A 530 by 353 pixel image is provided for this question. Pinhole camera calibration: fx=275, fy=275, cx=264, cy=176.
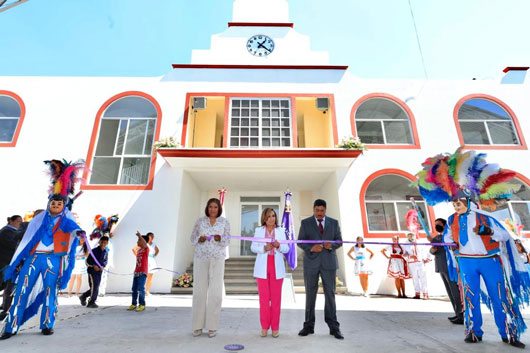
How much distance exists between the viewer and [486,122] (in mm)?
9641

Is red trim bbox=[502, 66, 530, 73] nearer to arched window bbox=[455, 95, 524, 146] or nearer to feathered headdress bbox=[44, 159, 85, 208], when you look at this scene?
arched window bbox=[455, 95, 524, 146]

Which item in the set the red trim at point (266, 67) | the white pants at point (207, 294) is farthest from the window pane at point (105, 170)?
the white pants at point (207, 294)

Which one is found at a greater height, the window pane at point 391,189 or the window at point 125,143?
the window at point 125,143

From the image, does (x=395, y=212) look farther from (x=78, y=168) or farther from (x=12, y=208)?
(x=12, y=208)

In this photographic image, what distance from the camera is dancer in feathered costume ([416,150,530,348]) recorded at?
309 cm

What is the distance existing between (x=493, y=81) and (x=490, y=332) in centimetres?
1008

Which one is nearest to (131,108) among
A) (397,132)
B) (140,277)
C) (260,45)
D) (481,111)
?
(260,45)

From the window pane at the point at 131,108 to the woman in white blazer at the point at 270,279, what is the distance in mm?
7747

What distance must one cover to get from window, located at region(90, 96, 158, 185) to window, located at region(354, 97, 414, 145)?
283 inches

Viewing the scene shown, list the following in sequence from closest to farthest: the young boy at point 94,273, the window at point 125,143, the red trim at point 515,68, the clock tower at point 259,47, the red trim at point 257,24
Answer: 1. the young boy at point 94,273
2. the window at point 125,143
3. the red trim at point 515,68
4. the clock tower at point 259,47
5. the red trim at point 257,24

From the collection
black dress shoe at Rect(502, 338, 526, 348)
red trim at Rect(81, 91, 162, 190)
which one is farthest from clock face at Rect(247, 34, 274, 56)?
black dress shoe at Rect(502, 338, 526, 348)

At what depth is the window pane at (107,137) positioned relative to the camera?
9.15 m

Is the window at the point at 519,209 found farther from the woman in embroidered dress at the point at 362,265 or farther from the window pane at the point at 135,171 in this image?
the window pane at the point at 135,171

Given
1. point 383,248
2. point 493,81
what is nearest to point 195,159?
point 383,248
